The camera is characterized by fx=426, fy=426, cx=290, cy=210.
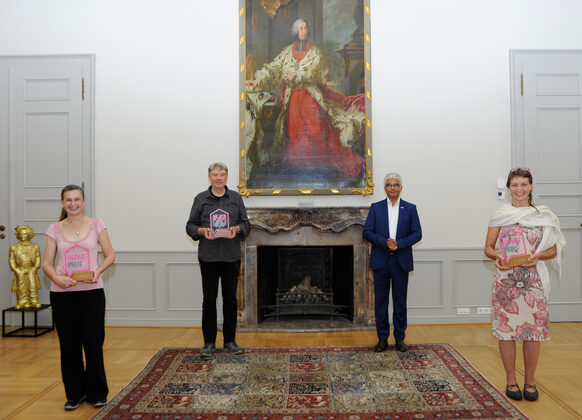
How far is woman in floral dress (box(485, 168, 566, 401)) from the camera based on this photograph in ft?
9.42

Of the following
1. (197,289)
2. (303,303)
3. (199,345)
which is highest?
(197,289)

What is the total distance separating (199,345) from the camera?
439 cm

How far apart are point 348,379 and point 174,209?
2.90 meters

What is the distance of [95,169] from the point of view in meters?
5.14

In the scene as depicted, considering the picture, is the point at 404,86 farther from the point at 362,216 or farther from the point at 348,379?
the point at 348,379

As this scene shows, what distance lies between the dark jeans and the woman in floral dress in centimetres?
105

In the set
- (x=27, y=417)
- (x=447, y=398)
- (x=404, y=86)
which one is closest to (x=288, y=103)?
(x=404, y=86)

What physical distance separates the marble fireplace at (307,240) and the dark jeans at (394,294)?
892 millimetres

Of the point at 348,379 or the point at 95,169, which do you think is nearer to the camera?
the point at 348,379

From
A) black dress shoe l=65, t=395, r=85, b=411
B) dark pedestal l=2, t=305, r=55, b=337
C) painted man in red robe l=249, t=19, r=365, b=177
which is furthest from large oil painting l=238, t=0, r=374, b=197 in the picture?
black dress shoe l=65, t=395, r=85, b=411

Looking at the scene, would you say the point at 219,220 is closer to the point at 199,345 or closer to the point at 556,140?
the point at 199,345

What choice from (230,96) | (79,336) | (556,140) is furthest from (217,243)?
(556,140)

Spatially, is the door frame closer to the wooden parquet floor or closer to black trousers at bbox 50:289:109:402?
the wooden parquet floor

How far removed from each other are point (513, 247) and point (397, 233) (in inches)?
47.8
